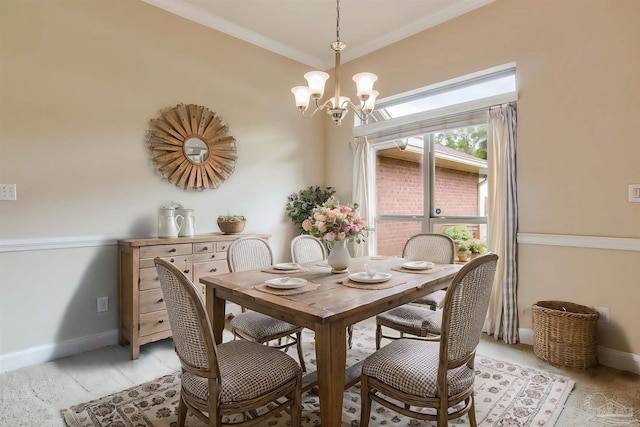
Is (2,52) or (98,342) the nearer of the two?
(2,52)

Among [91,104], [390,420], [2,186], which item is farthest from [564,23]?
[2,186]

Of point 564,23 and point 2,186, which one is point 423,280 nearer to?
point 564,23

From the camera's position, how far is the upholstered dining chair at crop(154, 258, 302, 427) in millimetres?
1337

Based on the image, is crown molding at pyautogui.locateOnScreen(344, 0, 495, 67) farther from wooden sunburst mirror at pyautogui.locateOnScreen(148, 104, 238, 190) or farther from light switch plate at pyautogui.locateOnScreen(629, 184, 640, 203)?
light switch plate at pyautogui.locateOnScreen(629, 184, 640, 203)

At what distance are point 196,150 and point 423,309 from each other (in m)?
2.54

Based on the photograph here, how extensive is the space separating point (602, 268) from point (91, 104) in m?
4.19

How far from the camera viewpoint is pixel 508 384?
2.23 m

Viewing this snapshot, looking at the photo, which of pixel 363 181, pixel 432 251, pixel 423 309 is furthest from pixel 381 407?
pixel 363 181

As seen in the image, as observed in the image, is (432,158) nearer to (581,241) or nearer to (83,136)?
(581,241)

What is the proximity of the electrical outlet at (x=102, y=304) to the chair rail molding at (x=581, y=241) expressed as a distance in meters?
3.57

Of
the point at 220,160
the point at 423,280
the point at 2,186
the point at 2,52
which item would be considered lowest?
the point at 423,280

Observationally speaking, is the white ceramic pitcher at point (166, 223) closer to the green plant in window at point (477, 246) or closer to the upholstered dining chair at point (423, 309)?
the upholstered dining chair at point (423, 309)

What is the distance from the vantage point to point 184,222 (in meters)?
3.14

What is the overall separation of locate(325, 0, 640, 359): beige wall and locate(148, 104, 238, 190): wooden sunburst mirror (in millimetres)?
2551
